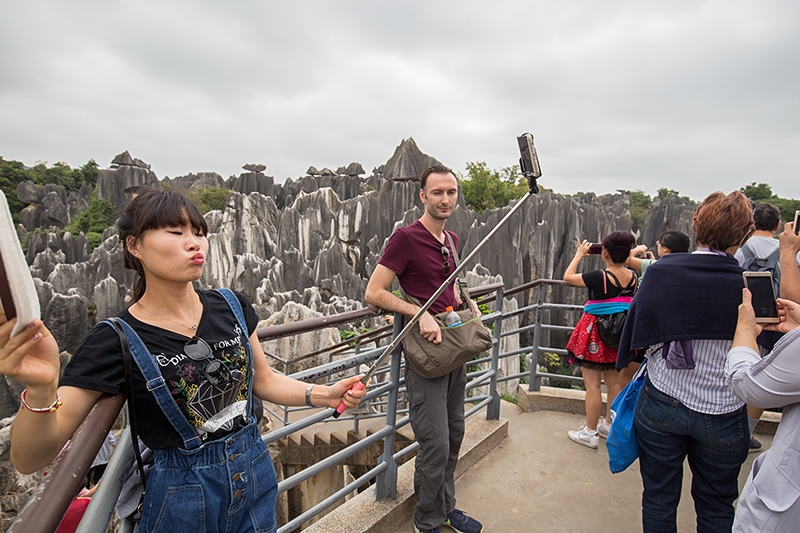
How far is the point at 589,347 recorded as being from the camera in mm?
2877

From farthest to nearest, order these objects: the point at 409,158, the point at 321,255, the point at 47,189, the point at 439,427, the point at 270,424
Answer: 1. the point at 47,189
2. the point at 409,158
3. the point at 321,255
4. the point at 270,424
5. the point at 439,427

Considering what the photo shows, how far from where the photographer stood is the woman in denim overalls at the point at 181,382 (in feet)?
3.20

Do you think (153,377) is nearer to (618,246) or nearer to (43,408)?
(43,408)

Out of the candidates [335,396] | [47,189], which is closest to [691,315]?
[335,396]

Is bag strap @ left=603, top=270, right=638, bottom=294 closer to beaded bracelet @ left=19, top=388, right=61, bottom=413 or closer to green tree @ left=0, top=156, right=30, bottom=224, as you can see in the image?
beaded bracelet @ left=19, top=388, right=61, bottom=413

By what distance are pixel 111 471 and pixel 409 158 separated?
2917 cm

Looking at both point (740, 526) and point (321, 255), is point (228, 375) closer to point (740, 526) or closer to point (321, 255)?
point (740, 526)

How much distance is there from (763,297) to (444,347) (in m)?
1.12

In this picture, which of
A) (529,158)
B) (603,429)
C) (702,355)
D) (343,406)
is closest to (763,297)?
(702,355)

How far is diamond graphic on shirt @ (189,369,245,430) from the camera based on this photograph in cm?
107

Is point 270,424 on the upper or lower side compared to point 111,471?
lower

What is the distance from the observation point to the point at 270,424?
19.9 feet

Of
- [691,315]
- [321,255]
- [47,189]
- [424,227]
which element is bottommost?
[321,255]

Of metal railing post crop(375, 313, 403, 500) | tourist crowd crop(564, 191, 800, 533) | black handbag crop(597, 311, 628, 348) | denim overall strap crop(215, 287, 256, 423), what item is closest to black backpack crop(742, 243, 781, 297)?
black handbag crop(597, 311, 628, 348)
